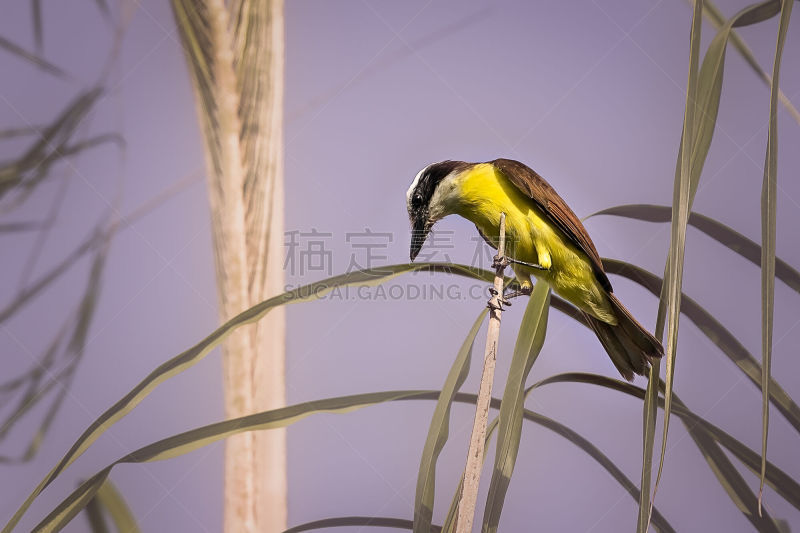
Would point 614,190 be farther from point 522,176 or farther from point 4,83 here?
point 4,83

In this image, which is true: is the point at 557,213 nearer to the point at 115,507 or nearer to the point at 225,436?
the point at 225,436

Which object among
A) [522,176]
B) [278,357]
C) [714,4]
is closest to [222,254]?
[278,357]

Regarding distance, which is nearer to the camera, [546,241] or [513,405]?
[513,405]

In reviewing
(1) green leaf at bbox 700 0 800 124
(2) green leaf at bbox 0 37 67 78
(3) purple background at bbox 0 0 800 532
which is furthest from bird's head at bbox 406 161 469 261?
(2) green leaf at bbox 0 37 67 78

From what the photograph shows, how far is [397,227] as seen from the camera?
43.6 inches

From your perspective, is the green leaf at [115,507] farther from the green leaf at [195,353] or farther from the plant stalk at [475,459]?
the plant stalk at [475,459]

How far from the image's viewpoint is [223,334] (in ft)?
2.96

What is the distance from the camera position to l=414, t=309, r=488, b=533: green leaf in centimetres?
76

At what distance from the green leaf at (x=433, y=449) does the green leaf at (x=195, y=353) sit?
0.17 metres

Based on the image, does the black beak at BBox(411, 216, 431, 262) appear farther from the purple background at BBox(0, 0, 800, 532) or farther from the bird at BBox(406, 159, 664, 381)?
the purple background at BBox(0, 0, 800, 532)

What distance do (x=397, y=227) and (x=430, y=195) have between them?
0.61ft

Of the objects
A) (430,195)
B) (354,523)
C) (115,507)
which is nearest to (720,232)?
(430,195)

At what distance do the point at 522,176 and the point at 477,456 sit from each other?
1.36 feet

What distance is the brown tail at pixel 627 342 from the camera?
2.72 feet
